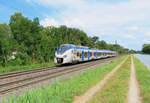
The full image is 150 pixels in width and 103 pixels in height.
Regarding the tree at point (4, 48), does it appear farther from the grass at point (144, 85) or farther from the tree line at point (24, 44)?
the grass at point (144, 85)

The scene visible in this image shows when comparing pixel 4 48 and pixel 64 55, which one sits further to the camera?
pixel 64 55

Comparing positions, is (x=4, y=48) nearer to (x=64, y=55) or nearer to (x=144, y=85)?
(x=64, y=55)

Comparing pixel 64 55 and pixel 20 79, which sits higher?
pixel 64 55

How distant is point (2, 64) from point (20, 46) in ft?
13.1

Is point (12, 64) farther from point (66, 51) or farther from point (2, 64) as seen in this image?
point (66, 51)

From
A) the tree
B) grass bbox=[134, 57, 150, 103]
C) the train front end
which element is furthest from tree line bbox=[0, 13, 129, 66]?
grass bbox=[134, 57, 150, 103]

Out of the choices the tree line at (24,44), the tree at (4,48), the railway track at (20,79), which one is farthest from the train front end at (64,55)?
the tree at (4,48)

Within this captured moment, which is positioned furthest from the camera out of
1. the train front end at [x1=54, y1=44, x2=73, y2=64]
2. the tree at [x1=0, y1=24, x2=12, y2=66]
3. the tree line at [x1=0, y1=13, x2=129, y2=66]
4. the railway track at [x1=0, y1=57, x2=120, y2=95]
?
the train front end at [x1=54, y1=44, x2=73, y2=64]

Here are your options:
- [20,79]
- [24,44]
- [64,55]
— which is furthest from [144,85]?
[24,44]

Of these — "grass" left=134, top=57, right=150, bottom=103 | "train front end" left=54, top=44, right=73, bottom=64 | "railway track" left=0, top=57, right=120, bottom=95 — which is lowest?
"grass" left=134, top=57, right=150, bottom=103

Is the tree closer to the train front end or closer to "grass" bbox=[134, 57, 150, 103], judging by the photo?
the train front end

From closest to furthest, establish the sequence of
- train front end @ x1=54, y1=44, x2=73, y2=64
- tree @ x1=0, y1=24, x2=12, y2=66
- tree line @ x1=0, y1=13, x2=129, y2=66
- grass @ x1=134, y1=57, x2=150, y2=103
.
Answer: grass @ x1=134, y1=57, x2=150, y2=103
tree @ x1=0, y1=24, x2=12, y2=66
tree line @ x1=0, y1=13, x2=129, y2=66
train front end @ x1=54, y1=44, x2=73, y2=64

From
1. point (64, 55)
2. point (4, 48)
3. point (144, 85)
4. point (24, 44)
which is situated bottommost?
point (144, 85)

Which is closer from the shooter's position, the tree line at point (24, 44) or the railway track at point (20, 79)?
the railway track at point (20, 79)
